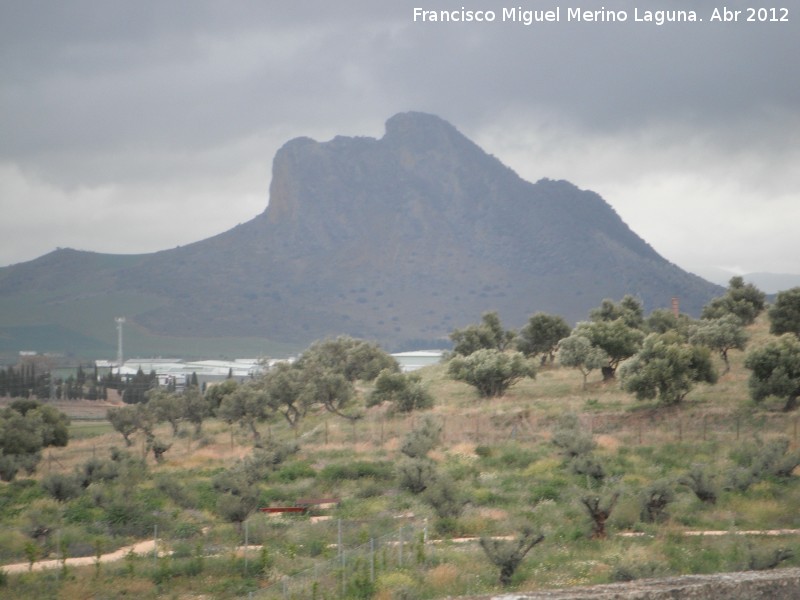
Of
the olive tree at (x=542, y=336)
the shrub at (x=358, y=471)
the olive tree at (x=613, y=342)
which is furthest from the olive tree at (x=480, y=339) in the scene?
the shrub at (x=358, y=471)

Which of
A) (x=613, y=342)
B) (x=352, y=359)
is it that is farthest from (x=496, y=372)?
(x=352, y=359)

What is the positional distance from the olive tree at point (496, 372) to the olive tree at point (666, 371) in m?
9.02

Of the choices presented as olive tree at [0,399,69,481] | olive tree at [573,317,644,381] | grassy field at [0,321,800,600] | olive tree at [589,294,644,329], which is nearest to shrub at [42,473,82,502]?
grassy field at [0,321,800,600]

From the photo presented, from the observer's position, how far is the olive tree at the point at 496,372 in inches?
2178

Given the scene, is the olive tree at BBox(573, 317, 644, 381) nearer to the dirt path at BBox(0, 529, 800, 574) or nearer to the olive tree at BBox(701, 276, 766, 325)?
the olive tree at BBox(701, 276, 766, 325)

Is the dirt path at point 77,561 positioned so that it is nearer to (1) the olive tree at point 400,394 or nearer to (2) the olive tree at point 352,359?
(1) the olive tree at point 400,394

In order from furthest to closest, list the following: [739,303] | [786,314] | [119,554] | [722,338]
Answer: [739,303] < [786,314] < [722,338] < [119,554]

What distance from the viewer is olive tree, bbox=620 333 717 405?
44.4m

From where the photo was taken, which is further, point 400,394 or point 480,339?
point 480,339

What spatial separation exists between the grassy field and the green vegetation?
3.6 inches

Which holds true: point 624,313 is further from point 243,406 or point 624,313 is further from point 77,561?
point 77,561

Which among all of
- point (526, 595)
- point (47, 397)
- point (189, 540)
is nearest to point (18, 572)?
point (189, 540)

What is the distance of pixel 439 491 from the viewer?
93.7 ft

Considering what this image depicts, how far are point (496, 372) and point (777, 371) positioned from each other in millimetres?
17128
